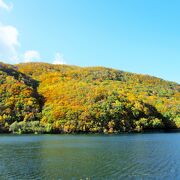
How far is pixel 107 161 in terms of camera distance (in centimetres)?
6047

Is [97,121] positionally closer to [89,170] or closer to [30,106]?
[30,106]

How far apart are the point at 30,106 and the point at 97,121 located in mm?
42943

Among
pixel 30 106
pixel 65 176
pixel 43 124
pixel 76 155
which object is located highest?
pixel 30 106

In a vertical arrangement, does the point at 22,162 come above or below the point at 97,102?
below

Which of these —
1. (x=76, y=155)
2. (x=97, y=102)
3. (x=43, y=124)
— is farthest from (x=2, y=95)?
(x=76, y=155)

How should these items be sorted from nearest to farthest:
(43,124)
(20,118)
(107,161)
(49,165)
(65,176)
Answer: (65,176), (49,165), (107,161), (43,124), (20,118)

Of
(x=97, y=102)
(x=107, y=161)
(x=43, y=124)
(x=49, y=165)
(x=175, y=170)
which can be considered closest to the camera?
(x=175, y=170)

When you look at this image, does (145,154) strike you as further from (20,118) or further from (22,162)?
(20,118)

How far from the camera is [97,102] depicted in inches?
7520

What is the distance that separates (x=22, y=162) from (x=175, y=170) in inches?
1105

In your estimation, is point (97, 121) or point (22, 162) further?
point (97, 121)

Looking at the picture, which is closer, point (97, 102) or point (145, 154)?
point (145, 154)

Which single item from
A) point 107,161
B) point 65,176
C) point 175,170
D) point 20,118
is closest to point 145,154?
point 107,161

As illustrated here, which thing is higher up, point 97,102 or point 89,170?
point 97,102
